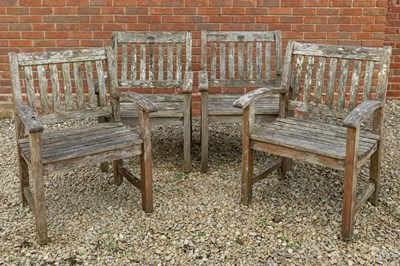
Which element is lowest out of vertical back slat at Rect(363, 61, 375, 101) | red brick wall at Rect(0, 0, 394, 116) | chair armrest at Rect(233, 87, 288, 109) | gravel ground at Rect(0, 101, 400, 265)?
gravel ground at Rect(0, 101, 400, 265)

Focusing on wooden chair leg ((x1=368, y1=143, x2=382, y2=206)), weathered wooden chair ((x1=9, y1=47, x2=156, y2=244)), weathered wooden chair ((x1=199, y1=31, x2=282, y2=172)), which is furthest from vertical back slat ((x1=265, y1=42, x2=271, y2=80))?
weathered wooden chair ((x1=9, y1=47, x2=156, y2=244))

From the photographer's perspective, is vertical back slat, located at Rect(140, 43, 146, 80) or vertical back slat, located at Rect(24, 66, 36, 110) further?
vertical back slat, located at Rect(140, 43, 146, 80)

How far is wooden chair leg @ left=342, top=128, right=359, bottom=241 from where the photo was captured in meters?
3.19

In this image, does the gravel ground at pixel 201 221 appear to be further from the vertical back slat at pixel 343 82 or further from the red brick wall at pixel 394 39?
the red brick wall at pixel 394 39

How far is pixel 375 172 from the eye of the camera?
12.5ft

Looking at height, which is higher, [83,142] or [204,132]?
[83,142]

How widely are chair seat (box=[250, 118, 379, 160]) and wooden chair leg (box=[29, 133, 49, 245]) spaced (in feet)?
4.56

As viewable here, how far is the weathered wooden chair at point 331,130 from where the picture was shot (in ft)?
10.8

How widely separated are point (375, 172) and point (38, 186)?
7.46ft

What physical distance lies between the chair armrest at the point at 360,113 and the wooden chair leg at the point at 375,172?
38 cm

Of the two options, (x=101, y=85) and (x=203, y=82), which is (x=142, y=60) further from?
(x=101, y=85)

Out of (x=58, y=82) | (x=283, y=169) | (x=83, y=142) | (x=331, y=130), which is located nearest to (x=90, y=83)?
(x=58, y=82)

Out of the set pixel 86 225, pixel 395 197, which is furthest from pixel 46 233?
pixel 395 197

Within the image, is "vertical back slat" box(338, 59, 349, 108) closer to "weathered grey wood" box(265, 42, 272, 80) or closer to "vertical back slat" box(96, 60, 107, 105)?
"weathered grey wood" box(265, 42, 272, 80)
